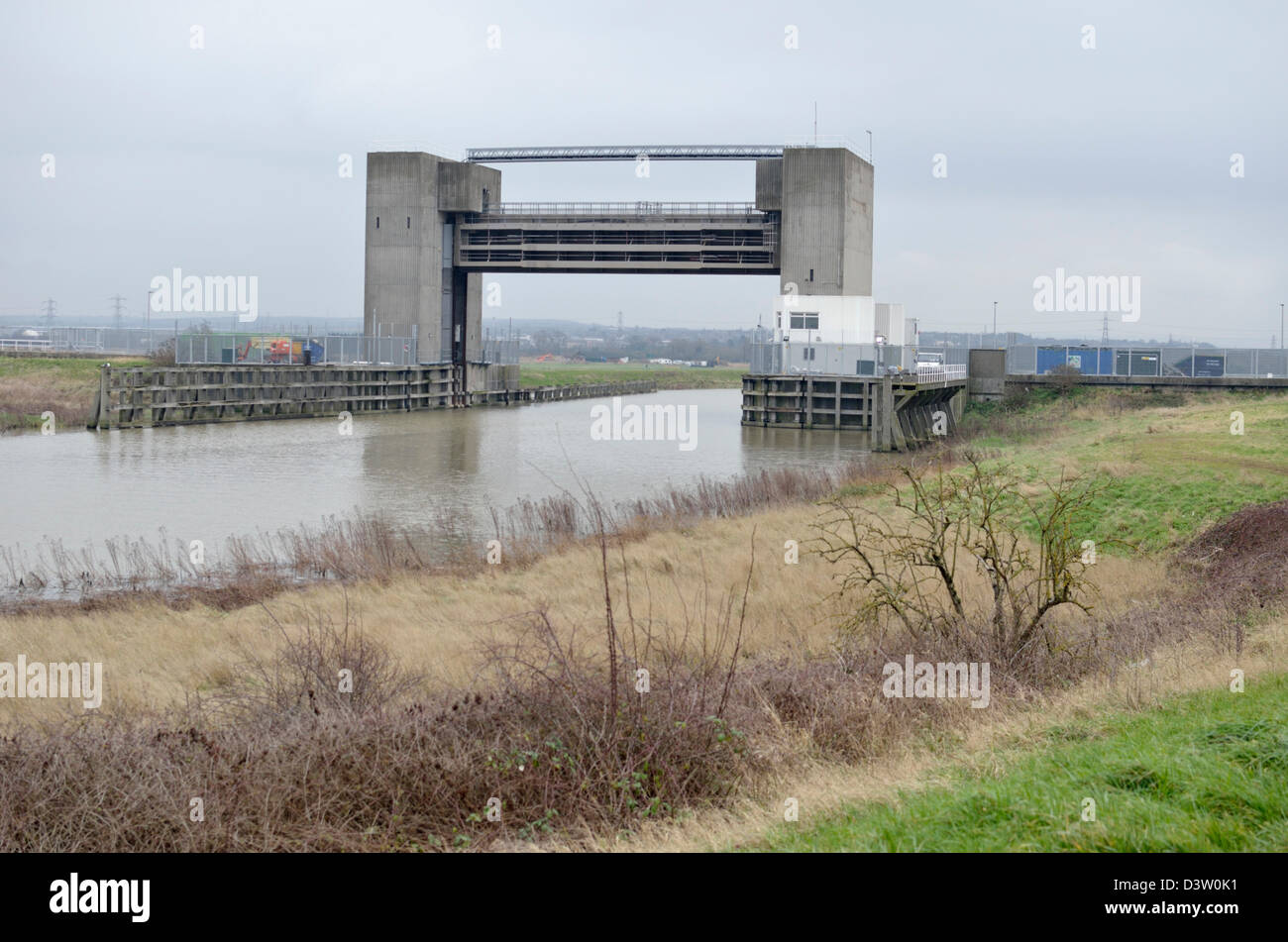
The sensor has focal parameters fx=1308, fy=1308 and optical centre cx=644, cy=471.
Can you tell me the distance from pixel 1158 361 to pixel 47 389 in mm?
54150

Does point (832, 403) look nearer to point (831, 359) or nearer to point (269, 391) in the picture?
point (831, 359)

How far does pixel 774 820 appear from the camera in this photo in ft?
25.7

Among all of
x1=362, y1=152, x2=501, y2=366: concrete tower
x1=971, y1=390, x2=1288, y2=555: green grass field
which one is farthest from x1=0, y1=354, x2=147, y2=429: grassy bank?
x1=971, y1=390, x2=1288, y2=555: green grass field

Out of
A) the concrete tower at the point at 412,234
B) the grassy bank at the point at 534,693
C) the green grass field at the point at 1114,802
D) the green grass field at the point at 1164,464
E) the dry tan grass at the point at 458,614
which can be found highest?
the concrete tower at the point at 412,234

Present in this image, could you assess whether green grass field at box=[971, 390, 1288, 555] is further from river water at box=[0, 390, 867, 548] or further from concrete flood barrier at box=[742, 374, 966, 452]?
river water at box=[0, 390, 867, 548]

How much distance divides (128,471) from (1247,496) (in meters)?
28.9

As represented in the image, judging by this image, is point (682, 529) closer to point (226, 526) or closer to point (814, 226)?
point (226, 526)

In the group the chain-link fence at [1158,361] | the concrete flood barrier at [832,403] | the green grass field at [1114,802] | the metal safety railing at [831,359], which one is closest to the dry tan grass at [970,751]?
the green grass field at [1114,802]

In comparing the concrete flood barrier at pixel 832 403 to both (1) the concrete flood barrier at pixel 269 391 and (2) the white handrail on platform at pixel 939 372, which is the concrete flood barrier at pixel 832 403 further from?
(1) the concrete flood barrier at pixel 269 391

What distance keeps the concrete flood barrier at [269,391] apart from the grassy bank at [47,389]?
209 cm

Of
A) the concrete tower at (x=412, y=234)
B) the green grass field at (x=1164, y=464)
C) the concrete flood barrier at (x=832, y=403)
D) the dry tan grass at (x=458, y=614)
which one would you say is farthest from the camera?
the concrete tower at (x=412, y=234)

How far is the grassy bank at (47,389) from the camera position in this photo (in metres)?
52.1

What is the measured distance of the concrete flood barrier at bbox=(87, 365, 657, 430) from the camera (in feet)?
172
